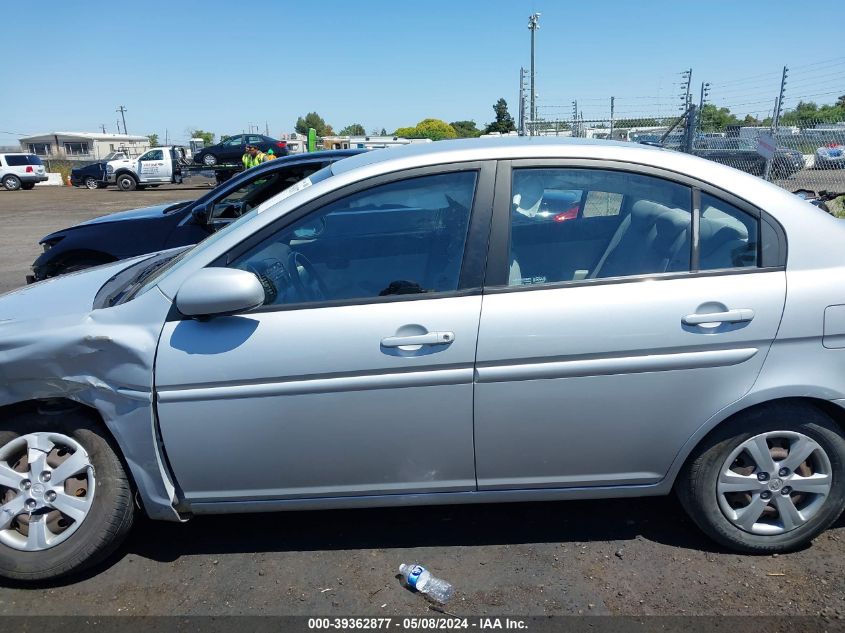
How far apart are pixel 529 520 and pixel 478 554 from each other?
1.24ft

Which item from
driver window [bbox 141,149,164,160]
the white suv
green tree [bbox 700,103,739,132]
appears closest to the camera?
green tree [bbox 700,103,739,132]

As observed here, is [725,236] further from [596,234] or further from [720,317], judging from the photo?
[596,234]

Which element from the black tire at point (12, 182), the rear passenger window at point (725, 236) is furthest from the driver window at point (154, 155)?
the rear passenger window at point (725, 236)

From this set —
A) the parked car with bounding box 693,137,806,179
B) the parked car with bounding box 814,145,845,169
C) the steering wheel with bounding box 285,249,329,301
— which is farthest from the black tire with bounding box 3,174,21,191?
the steering wheel with bounding box 285,249,329,301

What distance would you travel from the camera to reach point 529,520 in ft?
Answer: 10.3

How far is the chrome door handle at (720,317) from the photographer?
2.56 metres

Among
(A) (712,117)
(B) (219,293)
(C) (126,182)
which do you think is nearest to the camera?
(B) (219,293)

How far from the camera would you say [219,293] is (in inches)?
98.0

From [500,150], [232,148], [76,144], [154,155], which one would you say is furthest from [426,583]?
[76,144]

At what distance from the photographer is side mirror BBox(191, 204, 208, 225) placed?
19.9 ft

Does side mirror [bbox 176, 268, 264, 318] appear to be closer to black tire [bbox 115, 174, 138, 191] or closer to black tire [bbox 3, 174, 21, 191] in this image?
black tire [bbox 115, 174, 138, 191]

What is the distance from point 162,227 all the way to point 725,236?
4.96 metres

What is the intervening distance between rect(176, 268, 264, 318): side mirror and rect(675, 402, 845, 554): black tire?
1.94m

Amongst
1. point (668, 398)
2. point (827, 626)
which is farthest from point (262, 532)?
point (827, 626)
